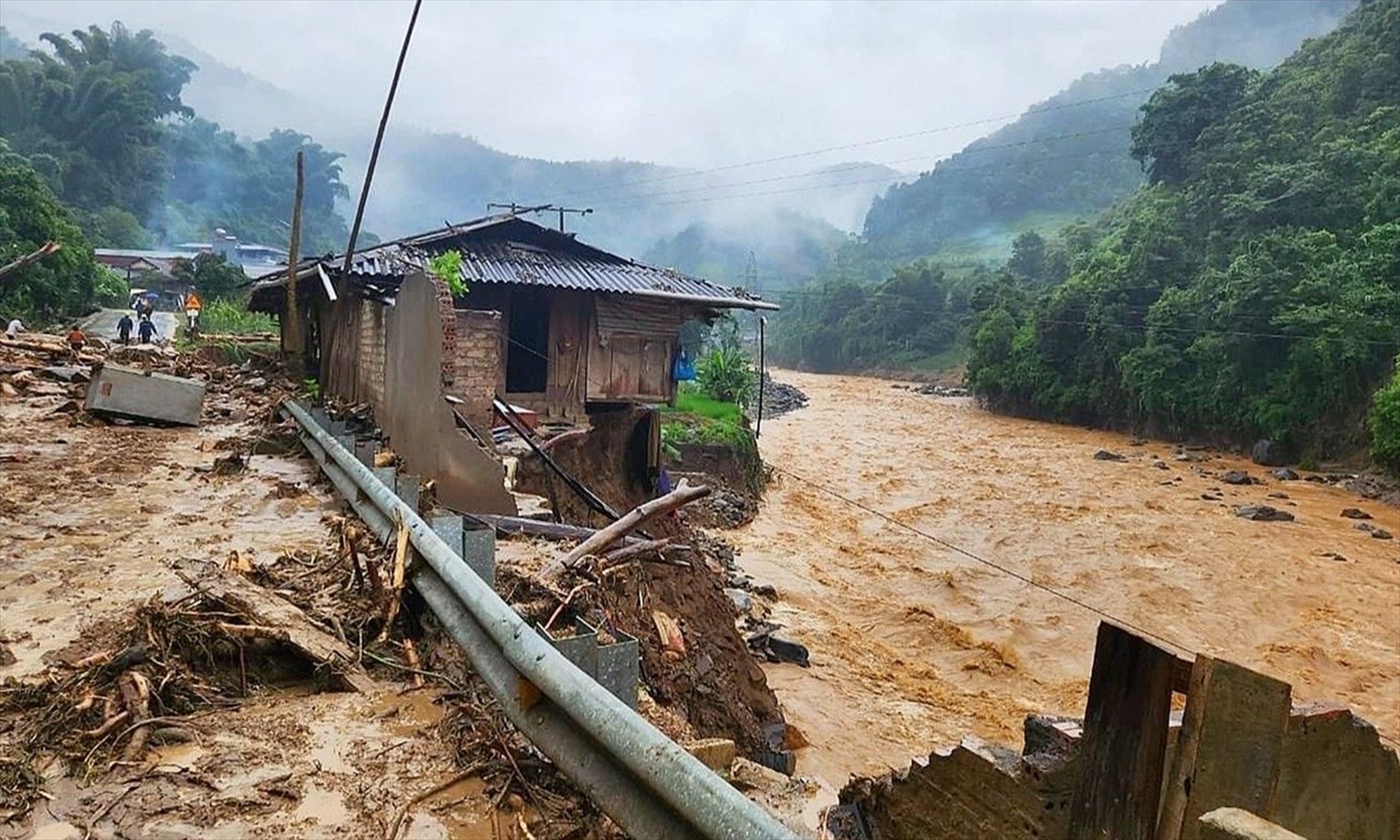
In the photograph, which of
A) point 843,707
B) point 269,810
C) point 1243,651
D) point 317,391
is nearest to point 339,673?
point 269,810

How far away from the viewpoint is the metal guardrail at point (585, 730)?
1.67m

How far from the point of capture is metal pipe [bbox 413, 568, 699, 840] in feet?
6.09

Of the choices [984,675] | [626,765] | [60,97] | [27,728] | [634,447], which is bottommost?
[984,675]

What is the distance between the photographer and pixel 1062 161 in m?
101

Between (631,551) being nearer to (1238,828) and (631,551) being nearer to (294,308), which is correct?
(1238,828)

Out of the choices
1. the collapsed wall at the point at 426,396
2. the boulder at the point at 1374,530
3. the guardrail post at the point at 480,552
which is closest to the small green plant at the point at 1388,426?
the boulder at the point at 1374,530

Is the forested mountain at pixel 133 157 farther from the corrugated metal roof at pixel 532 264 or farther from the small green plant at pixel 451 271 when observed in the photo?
the small green plant at pixel 451 271

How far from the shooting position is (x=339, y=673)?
296cm

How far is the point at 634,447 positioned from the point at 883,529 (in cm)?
656

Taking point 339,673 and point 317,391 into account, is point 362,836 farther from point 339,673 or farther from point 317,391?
point 317,391

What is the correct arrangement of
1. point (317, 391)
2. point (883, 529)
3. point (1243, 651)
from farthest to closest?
point (883, 529) < point (317, 391) < point (1243, 651)

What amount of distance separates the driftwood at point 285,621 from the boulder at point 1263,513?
20.9m

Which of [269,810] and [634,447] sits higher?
[269,810]

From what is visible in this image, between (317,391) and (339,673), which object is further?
(317,391)
